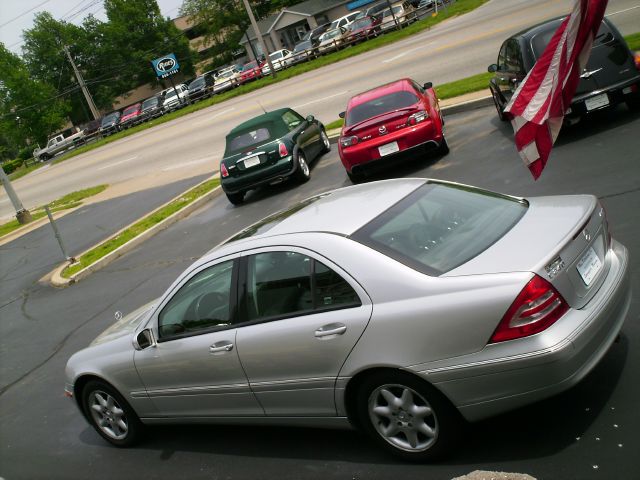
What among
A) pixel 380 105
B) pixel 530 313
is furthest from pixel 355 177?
pixel 530 313

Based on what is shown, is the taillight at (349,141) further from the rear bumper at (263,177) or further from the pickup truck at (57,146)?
the pickup truck at (57,146)

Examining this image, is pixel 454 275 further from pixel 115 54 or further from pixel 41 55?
pixel 41 55

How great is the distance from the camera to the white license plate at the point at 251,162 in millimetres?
14953

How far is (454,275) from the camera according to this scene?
405cm

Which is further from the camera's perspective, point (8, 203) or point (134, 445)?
point (8, 203)

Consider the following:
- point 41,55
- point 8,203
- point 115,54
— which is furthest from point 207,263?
point 41,55

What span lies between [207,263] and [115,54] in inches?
3635

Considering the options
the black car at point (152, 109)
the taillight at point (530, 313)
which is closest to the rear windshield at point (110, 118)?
the black car at point (152, 109)

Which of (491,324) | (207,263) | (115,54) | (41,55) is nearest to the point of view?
(491,324)

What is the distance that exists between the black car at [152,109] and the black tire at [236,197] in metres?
40.4

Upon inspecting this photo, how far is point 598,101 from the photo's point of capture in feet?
33.5

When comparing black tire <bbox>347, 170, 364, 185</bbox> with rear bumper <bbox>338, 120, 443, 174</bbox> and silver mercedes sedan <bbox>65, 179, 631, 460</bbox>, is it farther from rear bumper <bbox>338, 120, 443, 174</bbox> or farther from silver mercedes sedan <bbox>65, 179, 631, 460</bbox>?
silver mercedes sedan <bbox>65, 179, 631, 460</bbox>

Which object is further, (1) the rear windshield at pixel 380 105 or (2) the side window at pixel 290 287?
(1) the rear windshield at pixel 380 105

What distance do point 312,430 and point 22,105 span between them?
78.5m
